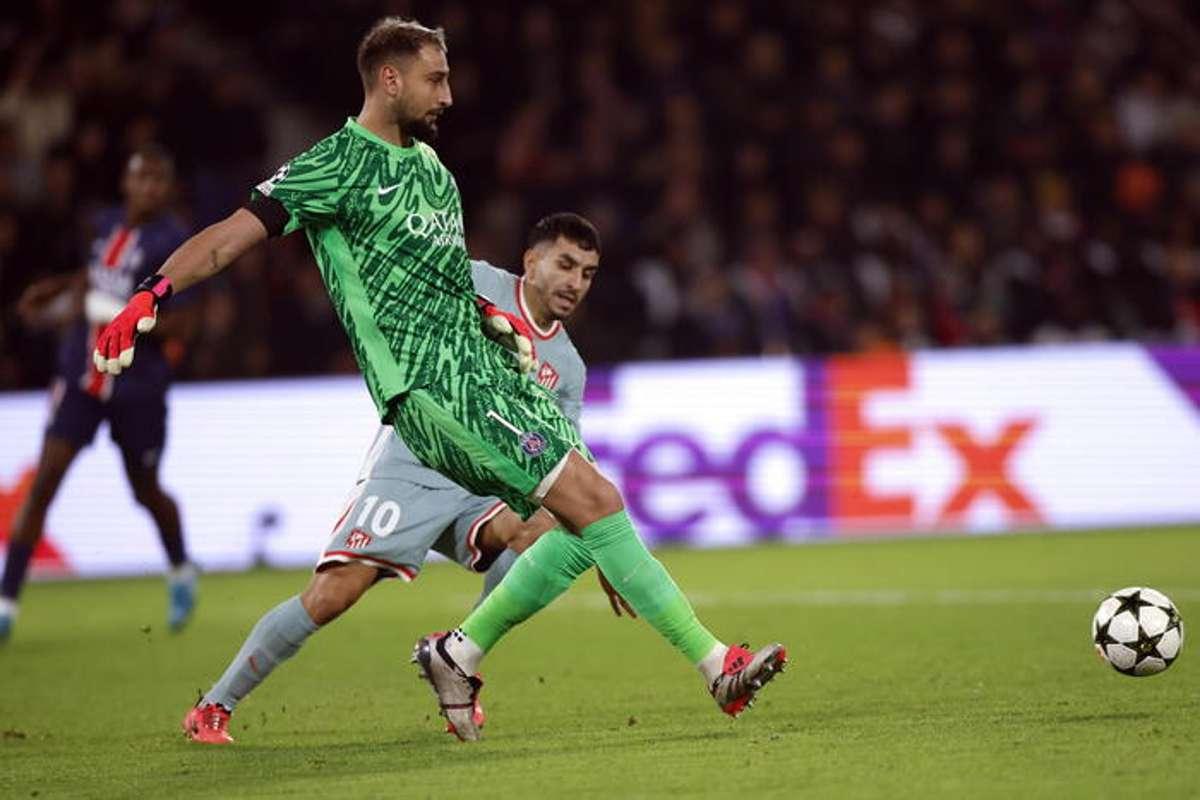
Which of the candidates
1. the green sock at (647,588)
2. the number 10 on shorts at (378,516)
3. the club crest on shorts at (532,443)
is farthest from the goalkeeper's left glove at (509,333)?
the number 10 on shorts at (378,516)

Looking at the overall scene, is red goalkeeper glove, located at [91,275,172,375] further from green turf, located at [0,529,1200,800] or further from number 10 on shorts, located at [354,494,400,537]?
number 10 on shorts, located at [354,494,400,537]

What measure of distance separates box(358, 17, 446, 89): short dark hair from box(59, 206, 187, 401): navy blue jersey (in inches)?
175

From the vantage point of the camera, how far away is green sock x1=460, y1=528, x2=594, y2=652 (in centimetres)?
678

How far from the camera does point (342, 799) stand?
18.1 feet

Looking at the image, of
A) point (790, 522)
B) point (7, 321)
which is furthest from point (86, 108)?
point (790, 522)

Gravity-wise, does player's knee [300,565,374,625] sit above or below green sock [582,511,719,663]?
below

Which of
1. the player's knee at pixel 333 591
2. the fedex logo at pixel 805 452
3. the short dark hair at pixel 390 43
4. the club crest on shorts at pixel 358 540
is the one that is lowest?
the player's knee at pixel 333 591

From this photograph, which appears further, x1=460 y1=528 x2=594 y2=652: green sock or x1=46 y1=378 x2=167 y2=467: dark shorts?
x1=46 y1=378 x2=167 y2=467: dark shorts

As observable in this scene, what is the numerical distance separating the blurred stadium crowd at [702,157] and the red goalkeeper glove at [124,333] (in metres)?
9.49

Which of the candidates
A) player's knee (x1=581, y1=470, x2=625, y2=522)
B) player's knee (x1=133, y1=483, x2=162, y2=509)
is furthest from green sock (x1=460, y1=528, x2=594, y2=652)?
player's knee (x1=133, y1=483, x2=162, y2=509)

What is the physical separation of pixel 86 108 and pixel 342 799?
11.0 metres

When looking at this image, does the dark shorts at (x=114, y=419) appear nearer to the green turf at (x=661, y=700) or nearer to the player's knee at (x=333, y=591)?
the green turf at (x=661, y=700)

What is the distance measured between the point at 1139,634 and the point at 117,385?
233 inches

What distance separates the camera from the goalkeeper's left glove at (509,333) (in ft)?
21.1
